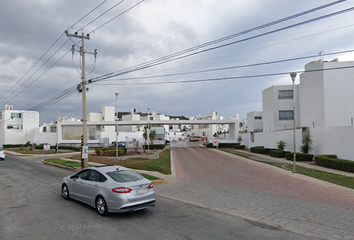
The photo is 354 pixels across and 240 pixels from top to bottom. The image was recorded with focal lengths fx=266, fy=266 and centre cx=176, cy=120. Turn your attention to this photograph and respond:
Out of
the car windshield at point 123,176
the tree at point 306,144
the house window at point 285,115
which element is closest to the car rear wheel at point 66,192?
the car windshield at point 123,176

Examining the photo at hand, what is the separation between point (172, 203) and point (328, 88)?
1131 inches

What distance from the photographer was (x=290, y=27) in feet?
40.6

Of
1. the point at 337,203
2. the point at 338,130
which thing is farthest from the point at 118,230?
the point at 338,130

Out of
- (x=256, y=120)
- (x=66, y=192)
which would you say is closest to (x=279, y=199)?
(x=66, y=192)

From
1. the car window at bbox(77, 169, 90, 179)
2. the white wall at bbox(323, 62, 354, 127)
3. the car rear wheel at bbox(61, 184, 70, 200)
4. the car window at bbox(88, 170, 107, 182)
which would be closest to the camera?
the car window at bbox(88, 170, 107, 182)

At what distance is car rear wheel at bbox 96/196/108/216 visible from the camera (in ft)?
24.7

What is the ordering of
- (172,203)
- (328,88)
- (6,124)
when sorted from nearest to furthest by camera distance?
(172,203), (328,88), (6,124)

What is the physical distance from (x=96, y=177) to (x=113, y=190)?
4.06 ft

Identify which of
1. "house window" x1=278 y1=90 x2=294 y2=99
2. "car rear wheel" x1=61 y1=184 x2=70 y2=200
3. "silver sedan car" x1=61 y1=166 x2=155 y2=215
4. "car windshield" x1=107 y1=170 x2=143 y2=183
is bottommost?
"car rear wheel" x1=61 y1=184 x2=70 y2=200

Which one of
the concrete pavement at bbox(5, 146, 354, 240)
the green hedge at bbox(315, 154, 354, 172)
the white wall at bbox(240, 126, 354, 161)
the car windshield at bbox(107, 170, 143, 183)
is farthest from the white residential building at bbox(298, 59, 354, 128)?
the car windshield at bbox(107, 170, 143, 183)

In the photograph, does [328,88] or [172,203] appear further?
[328,88]

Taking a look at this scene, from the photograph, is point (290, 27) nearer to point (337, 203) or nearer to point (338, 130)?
point (337, 203)

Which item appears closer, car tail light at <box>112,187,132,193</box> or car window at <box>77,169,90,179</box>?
car tail light at <box>112,187,132,193</box>

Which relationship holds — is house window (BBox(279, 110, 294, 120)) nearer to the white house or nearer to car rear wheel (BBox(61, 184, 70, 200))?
the white house
